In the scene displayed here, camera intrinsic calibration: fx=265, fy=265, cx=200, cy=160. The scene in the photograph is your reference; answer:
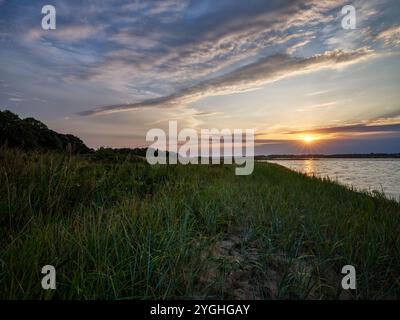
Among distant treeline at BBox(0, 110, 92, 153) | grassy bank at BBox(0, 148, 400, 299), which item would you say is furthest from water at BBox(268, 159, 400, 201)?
distant treeline at BBox(0, 110, 92, 153)

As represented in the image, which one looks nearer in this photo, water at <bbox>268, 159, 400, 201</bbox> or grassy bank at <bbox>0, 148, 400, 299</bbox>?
grassy bank at <bbox>0, 148, 400, 299</bbox>

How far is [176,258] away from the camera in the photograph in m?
2.28

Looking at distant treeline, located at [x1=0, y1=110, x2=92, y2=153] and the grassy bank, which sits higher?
distant treeline, located at [x1=0, y1=110, x2=92, y2=153]

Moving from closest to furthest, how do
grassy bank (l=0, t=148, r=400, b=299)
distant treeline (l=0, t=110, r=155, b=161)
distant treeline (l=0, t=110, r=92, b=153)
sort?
grassy bank (l=0, t=148, r=400, b=299) → distant treeline (l=0, t=110, r=155, b=161) → distant treeline (l=0, t=110, r=92, b=153)

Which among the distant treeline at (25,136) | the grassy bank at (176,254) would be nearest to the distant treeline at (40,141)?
the distant treeline at (25,136)

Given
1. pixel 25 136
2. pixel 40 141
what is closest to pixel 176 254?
pixel 25 136

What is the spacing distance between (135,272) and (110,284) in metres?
0.22

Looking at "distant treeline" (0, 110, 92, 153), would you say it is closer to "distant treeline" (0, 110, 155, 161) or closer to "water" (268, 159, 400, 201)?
"distant treeline" (0, 110, 155, 161)

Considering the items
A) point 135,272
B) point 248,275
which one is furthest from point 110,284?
point 248,275

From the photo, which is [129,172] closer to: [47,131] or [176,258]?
[176,258]

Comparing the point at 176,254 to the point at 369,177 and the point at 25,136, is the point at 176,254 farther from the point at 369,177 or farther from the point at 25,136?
the point at 369,177

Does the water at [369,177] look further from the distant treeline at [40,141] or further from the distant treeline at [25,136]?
the distant treeline at [25,136]
